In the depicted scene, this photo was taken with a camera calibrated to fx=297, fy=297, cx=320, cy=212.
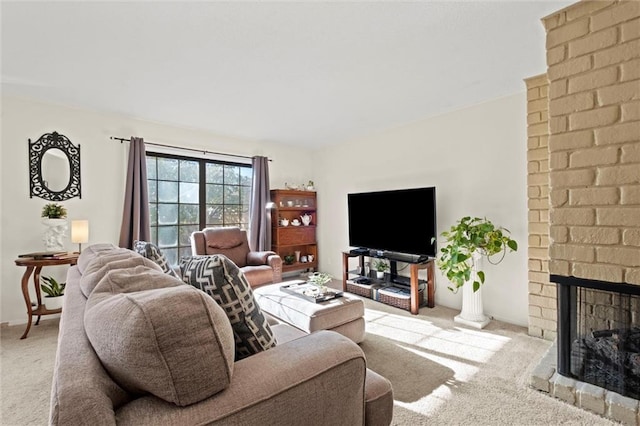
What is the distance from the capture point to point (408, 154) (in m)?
3.91

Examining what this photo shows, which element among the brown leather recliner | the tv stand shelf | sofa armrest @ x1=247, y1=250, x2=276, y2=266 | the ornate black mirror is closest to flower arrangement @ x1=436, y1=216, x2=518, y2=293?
the tv stand shelf

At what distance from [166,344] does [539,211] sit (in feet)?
9.82

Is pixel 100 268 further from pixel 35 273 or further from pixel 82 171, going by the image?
pixel 82 171

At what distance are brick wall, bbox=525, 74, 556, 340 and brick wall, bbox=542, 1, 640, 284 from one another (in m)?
0.90

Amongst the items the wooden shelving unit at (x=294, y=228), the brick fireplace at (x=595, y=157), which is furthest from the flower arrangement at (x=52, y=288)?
the brick fireplace at (x=595, y=157)

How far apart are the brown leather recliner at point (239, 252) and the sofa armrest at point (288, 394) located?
2795 mm

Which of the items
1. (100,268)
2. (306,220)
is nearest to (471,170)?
(306,220)

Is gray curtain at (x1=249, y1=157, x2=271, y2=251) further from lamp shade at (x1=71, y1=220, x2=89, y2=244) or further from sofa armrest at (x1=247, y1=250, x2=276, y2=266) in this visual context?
lamp shade at (x1=71, y1=220, x2=89, y2=244)

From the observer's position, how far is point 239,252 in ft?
13.4

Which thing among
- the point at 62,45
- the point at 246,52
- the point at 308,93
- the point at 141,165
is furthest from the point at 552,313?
the point at 141,165

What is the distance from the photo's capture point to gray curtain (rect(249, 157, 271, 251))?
4.69 meters

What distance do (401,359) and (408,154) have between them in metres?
2.55

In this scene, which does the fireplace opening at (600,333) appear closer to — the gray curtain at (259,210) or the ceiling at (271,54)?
the ceiling at (271,54)

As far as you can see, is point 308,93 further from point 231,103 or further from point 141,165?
point 141,165
